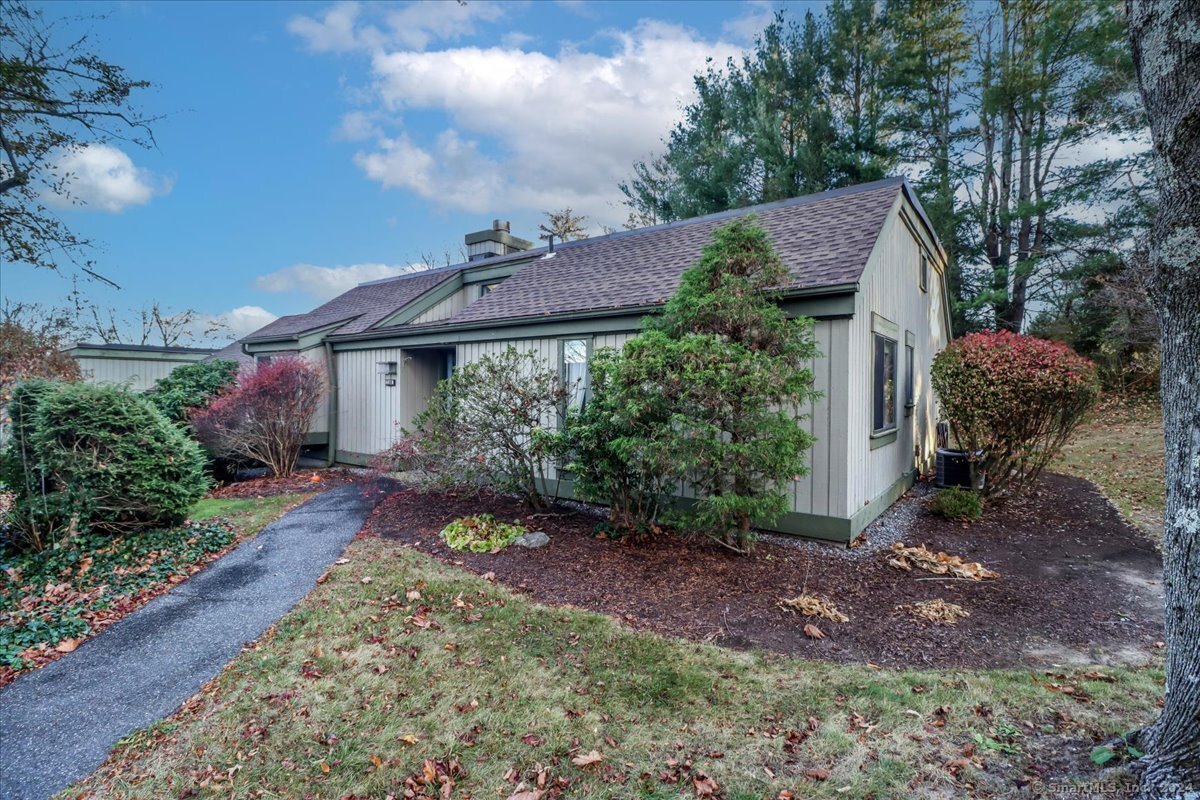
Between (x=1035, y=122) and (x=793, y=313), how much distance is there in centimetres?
1760

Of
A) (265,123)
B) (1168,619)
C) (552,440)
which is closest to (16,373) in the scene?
(265,123)

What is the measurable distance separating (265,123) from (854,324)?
35.0ft

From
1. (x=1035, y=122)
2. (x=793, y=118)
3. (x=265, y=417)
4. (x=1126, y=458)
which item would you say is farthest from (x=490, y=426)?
(x=1035, y=122)

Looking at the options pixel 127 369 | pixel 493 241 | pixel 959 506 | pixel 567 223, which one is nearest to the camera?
pixel 959 506

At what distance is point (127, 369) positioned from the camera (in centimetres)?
→ 1695

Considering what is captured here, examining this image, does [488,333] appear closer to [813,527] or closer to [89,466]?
[89,466]

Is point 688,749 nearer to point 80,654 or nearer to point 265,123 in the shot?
point 80,654

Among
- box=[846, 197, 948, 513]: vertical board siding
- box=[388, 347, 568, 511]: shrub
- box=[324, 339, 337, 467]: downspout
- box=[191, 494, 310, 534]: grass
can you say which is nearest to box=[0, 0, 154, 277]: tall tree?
box=[191, 494, 310, 534]: grass

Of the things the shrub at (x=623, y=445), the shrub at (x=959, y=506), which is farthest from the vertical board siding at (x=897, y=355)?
the shrub at (x=623, y=445)

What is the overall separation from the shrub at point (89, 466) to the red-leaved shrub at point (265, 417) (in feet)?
11.5

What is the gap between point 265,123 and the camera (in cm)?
1012

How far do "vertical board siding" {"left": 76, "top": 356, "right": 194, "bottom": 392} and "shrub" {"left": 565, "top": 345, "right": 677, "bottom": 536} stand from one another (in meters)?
15.1

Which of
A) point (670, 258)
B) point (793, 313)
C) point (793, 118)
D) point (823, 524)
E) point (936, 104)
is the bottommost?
point (823, 524)

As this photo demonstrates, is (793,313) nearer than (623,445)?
No
